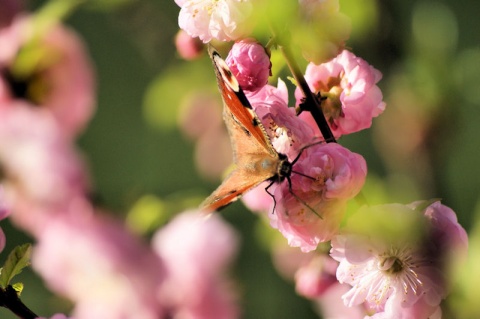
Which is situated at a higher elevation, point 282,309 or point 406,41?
point 406,41

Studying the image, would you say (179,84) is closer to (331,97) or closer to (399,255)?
(331,97)

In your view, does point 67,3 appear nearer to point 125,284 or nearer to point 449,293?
point 125,284

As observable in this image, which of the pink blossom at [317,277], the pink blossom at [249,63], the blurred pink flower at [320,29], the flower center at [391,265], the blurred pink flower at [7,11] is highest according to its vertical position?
the blurred pink flower at [320,29]

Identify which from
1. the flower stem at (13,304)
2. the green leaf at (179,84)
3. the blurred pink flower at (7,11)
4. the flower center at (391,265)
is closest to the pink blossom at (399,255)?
the flower center at (391,265)

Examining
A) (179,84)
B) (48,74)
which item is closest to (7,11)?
(48,74)

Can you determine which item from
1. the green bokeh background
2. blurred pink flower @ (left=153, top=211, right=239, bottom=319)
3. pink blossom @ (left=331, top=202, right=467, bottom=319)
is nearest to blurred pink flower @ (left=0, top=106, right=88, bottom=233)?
blurred pink flower @ (left=153, top=211, right=239, bottom=319)

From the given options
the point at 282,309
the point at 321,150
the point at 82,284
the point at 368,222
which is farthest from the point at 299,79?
the point at 282,309

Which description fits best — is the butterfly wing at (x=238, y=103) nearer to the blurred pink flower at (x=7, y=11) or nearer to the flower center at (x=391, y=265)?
the flower center at (x=391, y=265)
